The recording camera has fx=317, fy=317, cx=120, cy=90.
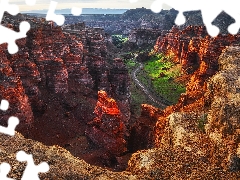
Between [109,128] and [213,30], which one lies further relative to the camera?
[213,30]

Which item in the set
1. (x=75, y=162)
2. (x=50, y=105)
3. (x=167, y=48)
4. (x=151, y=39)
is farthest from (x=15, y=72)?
(x=151, y=39)

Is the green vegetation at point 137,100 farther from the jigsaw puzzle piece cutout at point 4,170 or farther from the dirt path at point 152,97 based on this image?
the jigsaw puzzle piece cutout at point 4,170

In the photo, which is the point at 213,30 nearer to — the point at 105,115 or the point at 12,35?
the point at 105,115

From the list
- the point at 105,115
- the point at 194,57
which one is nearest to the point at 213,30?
the point at 105,115

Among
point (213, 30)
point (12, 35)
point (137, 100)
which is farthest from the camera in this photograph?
point (137, 100)

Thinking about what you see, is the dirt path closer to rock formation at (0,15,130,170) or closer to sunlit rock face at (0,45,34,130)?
rock formation at (0,15,130,170)

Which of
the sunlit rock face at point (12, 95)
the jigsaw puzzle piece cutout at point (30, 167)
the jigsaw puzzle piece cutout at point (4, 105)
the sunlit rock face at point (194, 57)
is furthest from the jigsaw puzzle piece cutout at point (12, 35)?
the jigsaw puzzle piece cutout at point (30, 167)
